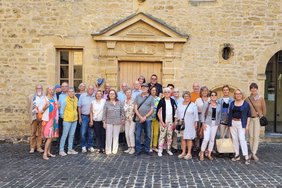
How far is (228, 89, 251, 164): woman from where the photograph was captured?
793 centimetres

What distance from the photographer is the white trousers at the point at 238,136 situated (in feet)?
26.1

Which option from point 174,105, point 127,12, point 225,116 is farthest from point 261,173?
point 127,12

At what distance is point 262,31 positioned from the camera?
10820mm

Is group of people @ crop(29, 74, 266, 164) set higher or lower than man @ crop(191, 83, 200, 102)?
lower

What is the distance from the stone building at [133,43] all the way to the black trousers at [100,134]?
2.17m

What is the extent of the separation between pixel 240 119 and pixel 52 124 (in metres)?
4.33

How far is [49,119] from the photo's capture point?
827 cm

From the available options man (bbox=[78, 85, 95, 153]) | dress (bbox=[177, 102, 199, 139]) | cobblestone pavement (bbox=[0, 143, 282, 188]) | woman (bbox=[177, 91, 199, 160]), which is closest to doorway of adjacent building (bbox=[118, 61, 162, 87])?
man (bbox=[78, 85, 95, 153])

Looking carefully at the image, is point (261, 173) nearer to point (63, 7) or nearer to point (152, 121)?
point (152, 121)

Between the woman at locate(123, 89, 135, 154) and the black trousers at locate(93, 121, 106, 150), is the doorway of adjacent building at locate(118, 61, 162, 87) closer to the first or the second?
the woman at locate(123, 89, 135, 154)

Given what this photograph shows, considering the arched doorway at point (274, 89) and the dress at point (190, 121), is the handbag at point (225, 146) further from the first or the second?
the arched doorway at point (274, 89)

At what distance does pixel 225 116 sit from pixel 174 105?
124 centimetres

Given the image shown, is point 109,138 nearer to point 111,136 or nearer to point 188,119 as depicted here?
point 111,136


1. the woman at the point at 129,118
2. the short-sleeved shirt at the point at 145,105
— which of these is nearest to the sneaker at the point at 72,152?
the woman at the point at 129,118
